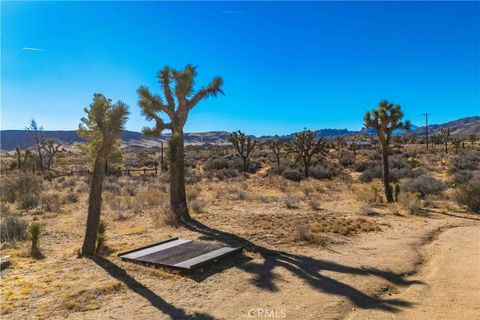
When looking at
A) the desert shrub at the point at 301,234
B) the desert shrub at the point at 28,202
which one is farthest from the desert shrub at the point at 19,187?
the desert shrub at the point at 301,234

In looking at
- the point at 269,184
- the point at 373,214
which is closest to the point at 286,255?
the point at 373,214

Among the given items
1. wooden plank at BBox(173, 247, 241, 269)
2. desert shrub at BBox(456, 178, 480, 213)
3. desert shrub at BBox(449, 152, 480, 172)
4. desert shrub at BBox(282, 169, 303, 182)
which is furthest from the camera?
desert shrub at BBox(282, 169, 303, 182)

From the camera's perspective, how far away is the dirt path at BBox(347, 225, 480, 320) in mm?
5453

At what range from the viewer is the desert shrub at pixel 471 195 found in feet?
46.2

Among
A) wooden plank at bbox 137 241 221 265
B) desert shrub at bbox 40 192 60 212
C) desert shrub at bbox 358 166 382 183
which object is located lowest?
wooden plank at bbox 137 241 221 265

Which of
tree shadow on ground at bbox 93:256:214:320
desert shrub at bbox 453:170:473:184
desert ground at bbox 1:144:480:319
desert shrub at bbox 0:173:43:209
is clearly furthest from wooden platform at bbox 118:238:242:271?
desert shrub at bbox 453:170:473:184

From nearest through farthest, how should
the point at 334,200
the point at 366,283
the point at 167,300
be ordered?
the point at 167,300
the point at 366,283
the point at 334,200

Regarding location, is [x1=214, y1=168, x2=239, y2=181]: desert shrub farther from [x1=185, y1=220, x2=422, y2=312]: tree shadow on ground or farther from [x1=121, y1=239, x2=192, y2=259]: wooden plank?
[x1=185, y1=220, x2=422, y2=312]: tree shadow on ground

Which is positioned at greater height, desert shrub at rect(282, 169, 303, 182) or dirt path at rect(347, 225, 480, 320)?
desert shrub at rect(282, 169, 303, 182)

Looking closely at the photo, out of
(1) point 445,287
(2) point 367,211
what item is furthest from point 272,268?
(2) point 367,211

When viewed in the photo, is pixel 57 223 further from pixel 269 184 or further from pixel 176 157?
pixel 269 184

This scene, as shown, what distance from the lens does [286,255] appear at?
870 cm

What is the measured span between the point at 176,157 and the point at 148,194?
5.61 m

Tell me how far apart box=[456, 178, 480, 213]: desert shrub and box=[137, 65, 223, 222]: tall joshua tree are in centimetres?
983
